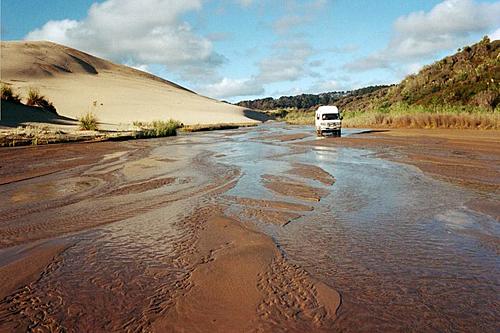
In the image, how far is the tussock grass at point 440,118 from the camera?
972 inches

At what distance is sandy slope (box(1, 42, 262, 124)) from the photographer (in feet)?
169

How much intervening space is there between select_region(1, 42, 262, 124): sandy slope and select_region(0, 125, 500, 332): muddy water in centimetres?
3561

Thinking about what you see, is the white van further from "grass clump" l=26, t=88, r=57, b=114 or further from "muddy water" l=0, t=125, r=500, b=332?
"grass clump" l=26, t=88, r=57, b=114

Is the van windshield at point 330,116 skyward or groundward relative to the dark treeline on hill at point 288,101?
groundward

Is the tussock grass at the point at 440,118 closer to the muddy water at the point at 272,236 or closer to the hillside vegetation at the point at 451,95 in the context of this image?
the hillside vegetation at the point at 451,95

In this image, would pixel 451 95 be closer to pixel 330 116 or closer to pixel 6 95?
pixel 330 116

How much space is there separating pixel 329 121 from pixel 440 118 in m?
8.18

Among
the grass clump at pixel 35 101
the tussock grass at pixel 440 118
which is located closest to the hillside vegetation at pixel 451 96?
the tussock grass at pixel 440 118

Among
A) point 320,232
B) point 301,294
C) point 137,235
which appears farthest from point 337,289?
point 137,235

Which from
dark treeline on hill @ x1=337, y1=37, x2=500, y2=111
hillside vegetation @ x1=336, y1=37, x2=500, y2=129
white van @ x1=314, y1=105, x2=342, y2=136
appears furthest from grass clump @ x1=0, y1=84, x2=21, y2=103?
dark treeline on hill @ x1=337, y1=37, x2=500, y2=111

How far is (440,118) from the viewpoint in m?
28.1

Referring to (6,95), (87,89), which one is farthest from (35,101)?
(87,89)

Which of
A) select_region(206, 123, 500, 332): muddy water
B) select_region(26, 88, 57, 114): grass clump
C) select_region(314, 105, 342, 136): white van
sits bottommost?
select_region(206, 123, 500, 332): muddy water

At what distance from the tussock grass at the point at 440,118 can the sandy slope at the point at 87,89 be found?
25.0 meters
